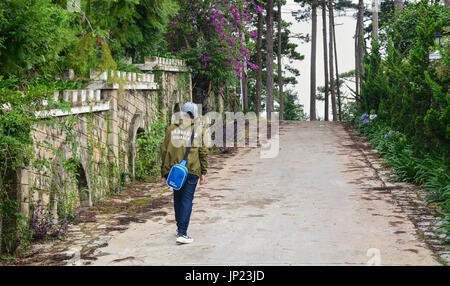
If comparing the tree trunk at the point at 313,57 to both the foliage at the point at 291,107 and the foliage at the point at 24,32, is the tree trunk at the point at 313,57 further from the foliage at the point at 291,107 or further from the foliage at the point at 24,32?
the foliage at the point at 24,32

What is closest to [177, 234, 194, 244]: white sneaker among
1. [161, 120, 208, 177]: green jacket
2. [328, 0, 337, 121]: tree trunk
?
[161, 120, 208, 177]: green jacket

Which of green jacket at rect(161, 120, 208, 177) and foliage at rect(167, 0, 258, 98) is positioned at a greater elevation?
foliage at rect(167, 0, 258, 98)

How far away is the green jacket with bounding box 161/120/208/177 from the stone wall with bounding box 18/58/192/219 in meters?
1.71

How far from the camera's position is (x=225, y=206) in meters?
8.77

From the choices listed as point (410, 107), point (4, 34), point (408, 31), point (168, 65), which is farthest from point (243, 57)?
point (4, 34)

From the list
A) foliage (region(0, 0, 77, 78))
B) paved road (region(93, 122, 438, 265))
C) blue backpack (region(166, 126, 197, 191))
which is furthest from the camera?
foliage (region(0, 0, 77, 78))

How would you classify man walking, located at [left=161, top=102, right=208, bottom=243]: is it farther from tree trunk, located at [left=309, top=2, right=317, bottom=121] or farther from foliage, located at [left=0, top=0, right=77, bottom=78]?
tree trunk, located at [left=309, top=2, right=317, bottom=121]

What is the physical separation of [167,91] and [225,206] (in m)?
6.38

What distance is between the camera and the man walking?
660 centimetres

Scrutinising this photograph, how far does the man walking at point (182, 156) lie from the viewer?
660 centimetres

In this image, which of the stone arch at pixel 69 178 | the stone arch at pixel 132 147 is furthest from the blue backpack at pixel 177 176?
the stone arch at pixel 132 147

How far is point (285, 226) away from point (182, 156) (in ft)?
6.12

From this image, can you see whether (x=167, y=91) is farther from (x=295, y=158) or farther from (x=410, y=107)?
(x=410, y=107)

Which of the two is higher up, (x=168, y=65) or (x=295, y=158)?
(x=168, y=65)
